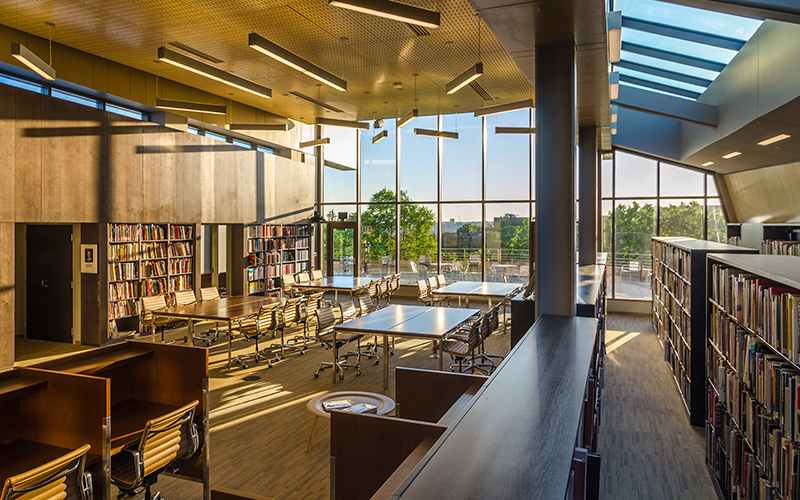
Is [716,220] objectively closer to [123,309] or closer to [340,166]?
[340,166]

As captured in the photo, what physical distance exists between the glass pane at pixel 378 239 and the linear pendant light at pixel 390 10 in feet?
31.7

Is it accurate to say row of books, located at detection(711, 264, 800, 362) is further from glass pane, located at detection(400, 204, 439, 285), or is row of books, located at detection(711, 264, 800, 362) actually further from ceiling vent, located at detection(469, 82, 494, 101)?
glass pane, located at detection(400, 204, 439, 285)

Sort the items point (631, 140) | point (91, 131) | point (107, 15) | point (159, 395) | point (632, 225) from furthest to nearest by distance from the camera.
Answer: point (632, 225) → point (631, 140) → point (91, 131) → point (107, 15) → point (159, 395)

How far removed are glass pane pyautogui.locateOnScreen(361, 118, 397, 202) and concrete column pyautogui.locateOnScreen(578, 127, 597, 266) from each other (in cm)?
722

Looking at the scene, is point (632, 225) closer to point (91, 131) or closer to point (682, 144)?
point (682, 144)

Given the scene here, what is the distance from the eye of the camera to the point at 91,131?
8.16 m

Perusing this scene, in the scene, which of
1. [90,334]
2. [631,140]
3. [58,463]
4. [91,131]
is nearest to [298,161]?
[91,131]

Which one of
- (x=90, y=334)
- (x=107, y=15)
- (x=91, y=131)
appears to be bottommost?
(x=90, y=334)

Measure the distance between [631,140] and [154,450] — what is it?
11468 mm

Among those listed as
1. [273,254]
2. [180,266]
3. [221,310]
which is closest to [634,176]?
[273,254]

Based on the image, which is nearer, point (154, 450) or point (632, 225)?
point (154, 450)

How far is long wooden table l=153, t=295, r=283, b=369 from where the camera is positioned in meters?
7.21

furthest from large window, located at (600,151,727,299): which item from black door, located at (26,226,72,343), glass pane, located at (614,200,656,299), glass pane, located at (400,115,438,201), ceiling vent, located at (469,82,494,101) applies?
black door, located at (26,226,72,343)

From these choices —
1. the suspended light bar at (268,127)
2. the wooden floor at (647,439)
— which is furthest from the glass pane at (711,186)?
the suspended light bar at (268,127)
